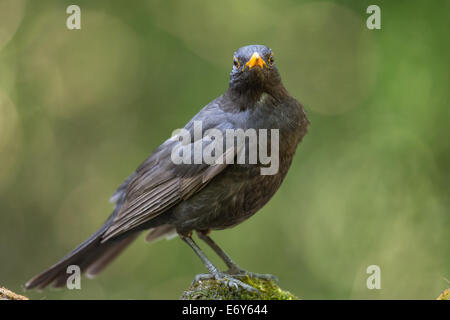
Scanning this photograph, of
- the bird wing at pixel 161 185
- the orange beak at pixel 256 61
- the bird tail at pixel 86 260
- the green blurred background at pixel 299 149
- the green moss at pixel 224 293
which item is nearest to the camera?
the green moss at pixel 224 293

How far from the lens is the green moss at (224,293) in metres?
4.22

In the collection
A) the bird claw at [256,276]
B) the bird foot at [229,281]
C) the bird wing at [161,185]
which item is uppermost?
the bird wing at [161,185]

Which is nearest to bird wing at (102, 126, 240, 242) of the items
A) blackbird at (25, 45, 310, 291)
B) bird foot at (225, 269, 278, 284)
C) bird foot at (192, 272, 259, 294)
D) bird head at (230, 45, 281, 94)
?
blackbird at (25, 45, 310, 291)

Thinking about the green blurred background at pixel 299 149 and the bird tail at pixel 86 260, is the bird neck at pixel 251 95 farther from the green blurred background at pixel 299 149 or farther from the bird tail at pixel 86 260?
the green blurred background at pixel 299 149

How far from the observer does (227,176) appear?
4.42 m

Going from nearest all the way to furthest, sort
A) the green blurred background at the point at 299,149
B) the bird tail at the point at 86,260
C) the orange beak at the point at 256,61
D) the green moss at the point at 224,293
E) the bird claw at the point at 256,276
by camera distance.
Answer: the green moss at the point at 224,293, the orange beak at the point at 256,61, the bird claw at the point at 256,276, the bird tail at the point at 86,260, the green blurred background at the point at 299,149

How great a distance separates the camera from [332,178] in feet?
24.4

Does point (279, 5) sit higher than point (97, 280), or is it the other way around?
point (279, 5)

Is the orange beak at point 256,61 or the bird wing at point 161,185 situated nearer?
the orange beak at point 256,61

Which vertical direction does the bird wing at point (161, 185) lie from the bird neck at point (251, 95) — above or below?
below

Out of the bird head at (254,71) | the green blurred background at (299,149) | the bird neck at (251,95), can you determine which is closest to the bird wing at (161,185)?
the bird neck at (251,95)

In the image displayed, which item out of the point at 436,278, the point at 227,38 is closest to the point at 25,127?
the point at 227,38
